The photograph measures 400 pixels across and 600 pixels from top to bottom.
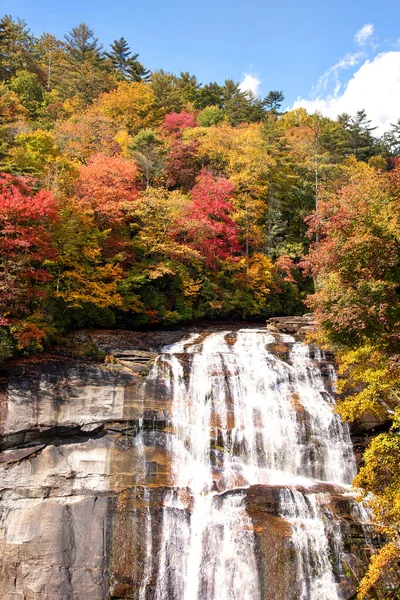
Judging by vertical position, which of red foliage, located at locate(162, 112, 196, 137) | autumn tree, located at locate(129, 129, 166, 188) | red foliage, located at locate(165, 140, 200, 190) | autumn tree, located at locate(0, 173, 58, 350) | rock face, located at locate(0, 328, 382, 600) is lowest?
rock face, located at locate(0, 328, 382, 600)

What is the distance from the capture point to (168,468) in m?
15.7

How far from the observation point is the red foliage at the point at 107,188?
2420cm

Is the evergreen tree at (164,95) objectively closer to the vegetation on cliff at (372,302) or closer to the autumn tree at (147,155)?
the autumn tree at (147,155)

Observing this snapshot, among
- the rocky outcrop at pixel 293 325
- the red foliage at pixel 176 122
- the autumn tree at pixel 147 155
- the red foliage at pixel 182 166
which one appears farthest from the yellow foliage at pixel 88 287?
the red foliage at pixel 176 122

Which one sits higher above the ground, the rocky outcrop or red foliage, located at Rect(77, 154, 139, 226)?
red foliage, located at Rect(77, 154, 139, 226)

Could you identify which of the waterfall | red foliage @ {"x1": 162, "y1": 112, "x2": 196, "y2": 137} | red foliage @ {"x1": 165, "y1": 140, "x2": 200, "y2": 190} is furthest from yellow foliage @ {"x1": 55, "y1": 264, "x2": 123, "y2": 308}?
red foliage @ {"x1": 162, "y1": 112, "x2": 196, "y2": 137}

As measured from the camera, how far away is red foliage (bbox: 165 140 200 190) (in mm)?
37969

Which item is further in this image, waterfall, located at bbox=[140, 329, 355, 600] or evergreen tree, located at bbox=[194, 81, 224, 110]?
evergreen tree, located at bbox=[194, 81, 224, 110]

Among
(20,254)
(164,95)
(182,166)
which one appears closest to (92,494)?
(20,254)

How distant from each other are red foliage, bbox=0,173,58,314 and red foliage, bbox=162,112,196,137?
3293 cm

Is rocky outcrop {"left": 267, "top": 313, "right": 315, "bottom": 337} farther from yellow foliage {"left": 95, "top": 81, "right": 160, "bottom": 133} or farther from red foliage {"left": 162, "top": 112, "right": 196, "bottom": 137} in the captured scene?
yellow foliage {"left": 95, "top": 81, "right": 160, "bottom": 133}

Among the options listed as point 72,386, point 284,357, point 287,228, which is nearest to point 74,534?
point 72,386

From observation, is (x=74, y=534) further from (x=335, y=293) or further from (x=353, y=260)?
(x=353, y=260)

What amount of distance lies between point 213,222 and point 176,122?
2346cm
